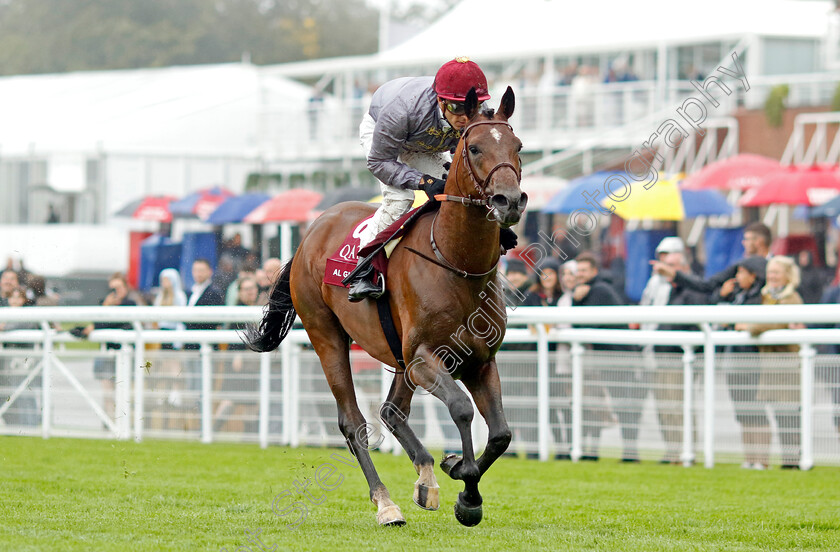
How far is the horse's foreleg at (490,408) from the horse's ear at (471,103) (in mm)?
1149

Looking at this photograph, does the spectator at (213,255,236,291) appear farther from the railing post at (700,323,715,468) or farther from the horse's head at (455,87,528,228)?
the horse's head at (455,87,528,228)

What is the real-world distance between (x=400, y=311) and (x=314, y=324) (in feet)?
3.65

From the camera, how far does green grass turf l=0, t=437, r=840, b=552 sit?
5195 millimetres

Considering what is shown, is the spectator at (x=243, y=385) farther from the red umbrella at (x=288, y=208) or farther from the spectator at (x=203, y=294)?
the red umbrella at (x=288, y=208)

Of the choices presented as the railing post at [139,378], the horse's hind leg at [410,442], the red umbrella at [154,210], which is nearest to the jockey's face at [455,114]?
the horse's hind leg at [410,442]

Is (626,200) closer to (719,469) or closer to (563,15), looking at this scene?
(719,469)

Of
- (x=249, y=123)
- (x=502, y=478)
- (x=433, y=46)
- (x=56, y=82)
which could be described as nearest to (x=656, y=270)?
(x=502, y=478)

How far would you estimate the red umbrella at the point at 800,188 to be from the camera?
42.8 feet

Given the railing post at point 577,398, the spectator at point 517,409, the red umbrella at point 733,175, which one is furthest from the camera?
the red umbrella at point 733,175

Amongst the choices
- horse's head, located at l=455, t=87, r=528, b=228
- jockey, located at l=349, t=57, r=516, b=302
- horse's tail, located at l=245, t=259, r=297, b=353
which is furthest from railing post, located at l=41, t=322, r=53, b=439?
horse's head, located at l=455, t=87, r=528, b=228

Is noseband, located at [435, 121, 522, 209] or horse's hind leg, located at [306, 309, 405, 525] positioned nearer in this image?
noseband, located at [435, 121, 522, 209]

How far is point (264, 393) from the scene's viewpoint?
31.4ft

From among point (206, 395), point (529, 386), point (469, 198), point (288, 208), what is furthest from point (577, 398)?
point (288, 208)

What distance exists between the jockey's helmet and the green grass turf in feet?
6.51
